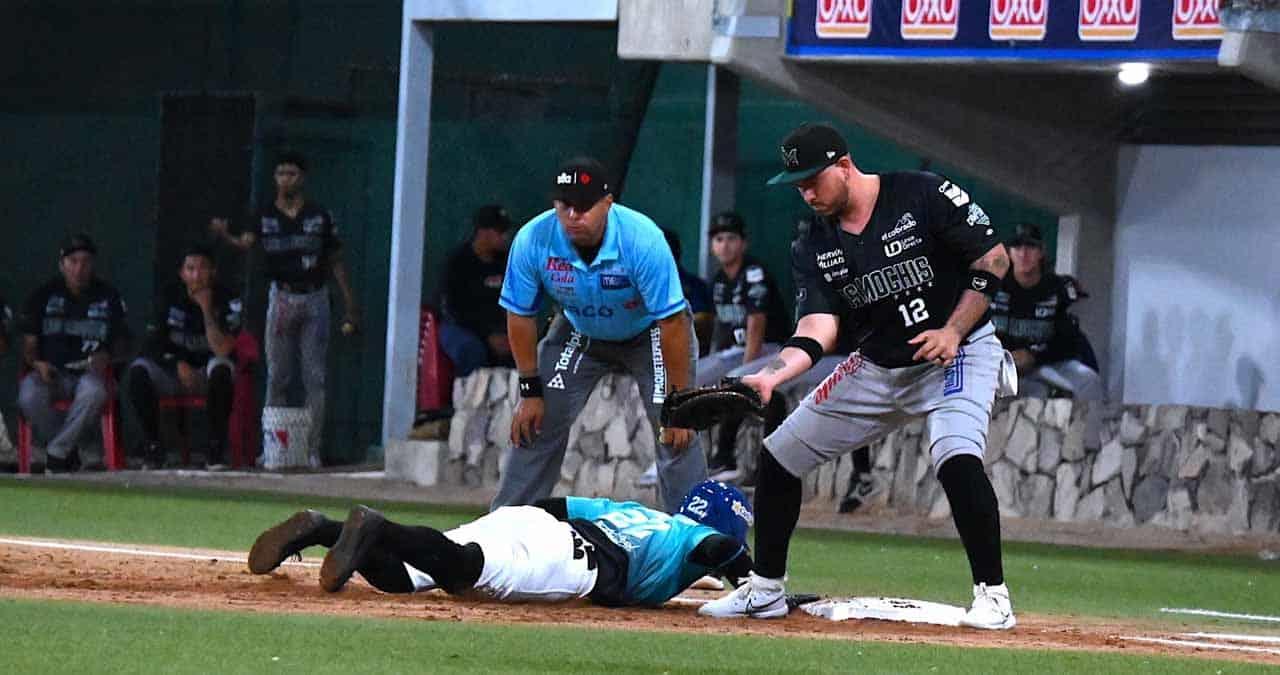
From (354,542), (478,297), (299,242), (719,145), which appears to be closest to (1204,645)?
(354,542)

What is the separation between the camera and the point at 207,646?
707cm

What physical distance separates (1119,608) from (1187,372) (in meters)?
7.96

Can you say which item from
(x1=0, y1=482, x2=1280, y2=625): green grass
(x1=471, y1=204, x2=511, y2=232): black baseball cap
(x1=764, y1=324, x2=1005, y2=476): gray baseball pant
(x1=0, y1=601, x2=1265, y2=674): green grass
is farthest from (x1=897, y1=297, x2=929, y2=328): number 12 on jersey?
(x1=471, y1=204, x2=511, y2=232): black baseball cap

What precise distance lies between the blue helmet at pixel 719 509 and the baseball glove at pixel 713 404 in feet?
2.98

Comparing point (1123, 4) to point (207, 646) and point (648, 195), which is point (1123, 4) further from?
point (207, 646)

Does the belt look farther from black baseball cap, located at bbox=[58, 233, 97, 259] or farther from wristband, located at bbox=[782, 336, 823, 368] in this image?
wristband, located at bbox=[782, 336, 823, 368]

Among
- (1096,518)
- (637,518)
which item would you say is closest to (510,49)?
(1096,518)

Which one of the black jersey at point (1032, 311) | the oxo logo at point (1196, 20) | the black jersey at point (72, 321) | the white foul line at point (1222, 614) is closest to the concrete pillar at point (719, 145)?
the black jersey at point (1032, 311)

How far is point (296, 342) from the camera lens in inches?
746

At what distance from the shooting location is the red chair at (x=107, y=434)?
19.2 meters

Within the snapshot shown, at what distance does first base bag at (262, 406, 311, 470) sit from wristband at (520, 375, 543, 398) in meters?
8.97

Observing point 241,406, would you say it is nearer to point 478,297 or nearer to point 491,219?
point 478,297

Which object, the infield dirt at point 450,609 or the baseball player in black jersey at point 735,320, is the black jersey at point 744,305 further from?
the infield dirt at point 450,609

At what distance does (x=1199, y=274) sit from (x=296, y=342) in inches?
277
